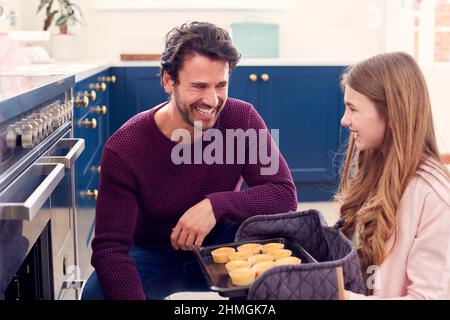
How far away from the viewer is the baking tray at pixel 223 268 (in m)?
1.18

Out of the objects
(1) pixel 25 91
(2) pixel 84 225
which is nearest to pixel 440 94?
(2) pixel 84 225

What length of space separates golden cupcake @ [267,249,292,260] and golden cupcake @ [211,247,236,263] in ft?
0.28

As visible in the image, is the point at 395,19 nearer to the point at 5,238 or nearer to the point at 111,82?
the point at 111,82

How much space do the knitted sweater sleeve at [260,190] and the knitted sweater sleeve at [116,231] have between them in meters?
0.21

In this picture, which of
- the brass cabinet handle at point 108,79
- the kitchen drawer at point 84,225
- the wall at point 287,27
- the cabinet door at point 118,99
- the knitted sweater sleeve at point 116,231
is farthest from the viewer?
the wall at point 287,27

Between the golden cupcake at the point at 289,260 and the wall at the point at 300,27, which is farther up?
the wall at the point at 300,27

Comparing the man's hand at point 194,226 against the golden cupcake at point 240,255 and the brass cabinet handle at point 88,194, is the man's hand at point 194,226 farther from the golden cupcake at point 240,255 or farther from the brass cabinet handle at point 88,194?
the brass cabinet handle at point 88,194

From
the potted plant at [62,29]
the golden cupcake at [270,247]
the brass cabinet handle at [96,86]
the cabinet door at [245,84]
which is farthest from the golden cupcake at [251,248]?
the potted plant at [62,29]

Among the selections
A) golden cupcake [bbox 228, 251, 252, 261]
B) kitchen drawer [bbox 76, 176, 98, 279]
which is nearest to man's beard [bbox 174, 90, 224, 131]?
golden cupcake [bbox 228, 251, 252, 261]

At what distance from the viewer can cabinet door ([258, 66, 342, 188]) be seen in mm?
3715

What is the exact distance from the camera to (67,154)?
5.52ft

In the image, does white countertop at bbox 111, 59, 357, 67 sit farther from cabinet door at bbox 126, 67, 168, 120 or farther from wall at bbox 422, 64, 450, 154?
wall at bbox 422, 64, 450, 154
